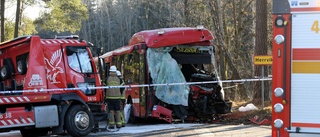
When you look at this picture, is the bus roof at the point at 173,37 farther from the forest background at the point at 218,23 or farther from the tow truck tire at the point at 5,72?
the tow truck tire at the point at 5,72

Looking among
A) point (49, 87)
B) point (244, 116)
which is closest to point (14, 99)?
point (49, 87)

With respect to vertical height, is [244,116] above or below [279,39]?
below

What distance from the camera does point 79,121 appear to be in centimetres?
1191

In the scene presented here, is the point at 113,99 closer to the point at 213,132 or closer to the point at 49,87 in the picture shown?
the point at 49,87

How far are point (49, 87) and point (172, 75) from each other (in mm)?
3879

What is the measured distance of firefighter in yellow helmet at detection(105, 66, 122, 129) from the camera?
13.2m

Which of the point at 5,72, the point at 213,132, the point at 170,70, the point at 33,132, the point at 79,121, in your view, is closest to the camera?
the point at 213,132

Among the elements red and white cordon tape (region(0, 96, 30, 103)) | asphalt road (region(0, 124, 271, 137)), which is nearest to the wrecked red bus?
asphalt road (region(0, 124, 271, 137))

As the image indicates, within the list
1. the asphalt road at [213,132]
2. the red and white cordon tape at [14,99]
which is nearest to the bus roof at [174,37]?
the asphalt road at [213,132]

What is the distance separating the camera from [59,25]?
35031 mm

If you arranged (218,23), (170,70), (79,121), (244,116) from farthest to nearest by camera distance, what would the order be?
1. (218,23)
2. (170,70)
3. (244,116)
4. (79,121)

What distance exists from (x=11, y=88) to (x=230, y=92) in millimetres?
21249

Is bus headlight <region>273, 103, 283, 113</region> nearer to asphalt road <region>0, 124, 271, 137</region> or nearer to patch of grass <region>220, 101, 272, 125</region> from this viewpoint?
asphalt road <region>0, 124, 271, 137</region>

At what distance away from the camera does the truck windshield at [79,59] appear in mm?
12172
